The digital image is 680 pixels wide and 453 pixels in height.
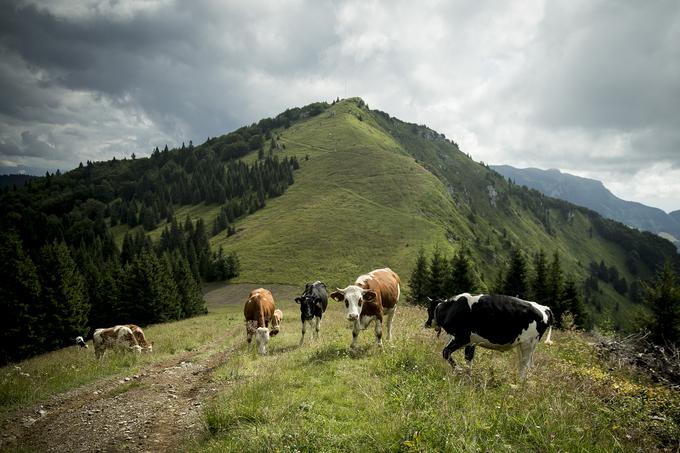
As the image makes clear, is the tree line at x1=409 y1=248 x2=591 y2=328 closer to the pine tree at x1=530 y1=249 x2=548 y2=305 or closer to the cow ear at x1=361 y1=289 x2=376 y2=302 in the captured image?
the pine tree at x1=530 y1=249 x2=548 y2=305

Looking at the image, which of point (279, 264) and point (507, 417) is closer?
point (507, 417)

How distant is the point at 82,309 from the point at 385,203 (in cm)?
9195

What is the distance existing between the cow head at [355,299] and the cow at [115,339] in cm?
1473

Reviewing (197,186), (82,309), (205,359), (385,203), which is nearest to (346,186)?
(385,203)

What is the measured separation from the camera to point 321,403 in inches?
288

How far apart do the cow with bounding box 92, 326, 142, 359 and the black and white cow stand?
60.1 ft

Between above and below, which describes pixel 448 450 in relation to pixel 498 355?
above

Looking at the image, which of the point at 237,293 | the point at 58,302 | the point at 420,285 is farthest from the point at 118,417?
the point at 237,293

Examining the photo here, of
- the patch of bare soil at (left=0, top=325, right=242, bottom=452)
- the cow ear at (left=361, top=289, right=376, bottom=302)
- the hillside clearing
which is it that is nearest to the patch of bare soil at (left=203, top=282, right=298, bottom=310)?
the patch of bare soil at (left=0, top=325, right=242, bottom=452)

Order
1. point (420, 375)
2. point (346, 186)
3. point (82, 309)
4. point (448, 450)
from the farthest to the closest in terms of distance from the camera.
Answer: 1. point (346, 186)
2. point (82, 309)
3. point (420, 375)
4. point (448, 450)

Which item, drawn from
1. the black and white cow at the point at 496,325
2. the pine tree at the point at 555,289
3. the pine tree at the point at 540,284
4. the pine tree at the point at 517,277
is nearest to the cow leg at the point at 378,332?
the black and white cow at the point at 496,325

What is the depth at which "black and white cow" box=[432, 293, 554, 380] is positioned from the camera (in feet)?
28.6

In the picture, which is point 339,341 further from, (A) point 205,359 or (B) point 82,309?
(B) point 82,309

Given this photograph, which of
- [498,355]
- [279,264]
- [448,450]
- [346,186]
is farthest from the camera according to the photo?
[346,186]
